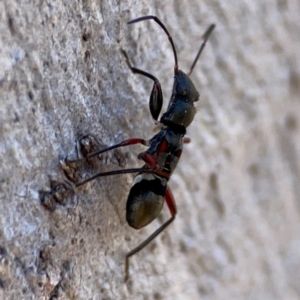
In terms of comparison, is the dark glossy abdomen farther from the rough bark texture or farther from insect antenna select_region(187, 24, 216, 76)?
insect antenna select_region(187, 24, 216, 76)

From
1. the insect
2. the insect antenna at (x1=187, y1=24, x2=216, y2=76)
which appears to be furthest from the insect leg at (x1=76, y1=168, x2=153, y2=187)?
the insect antenna at (x1=187, y1=24, x2=216, y2=76)

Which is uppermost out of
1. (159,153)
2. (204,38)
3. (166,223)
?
(204,38)

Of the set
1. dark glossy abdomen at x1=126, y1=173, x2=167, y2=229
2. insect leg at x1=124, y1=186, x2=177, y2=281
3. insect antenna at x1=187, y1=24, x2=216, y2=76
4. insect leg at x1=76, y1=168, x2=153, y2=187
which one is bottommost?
insect leg at x1=124, y1=186, x2=177, y2=281

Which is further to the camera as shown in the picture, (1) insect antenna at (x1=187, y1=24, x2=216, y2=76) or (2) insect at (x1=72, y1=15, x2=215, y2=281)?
(1) insect antenna at (x1=187, y1=24, x2=216, y2=76)

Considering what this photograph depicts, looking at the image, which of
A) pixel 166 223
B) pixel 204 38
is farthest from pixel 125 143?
pixel 204 38

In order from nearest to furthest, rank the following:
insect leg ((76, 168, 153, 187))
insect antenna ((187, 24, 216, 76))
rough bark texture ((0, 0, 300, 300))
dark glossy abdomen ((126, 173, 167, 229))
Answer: rough bark texture ((0, 0, 300, 300)) → insect leg ((76, 168, 153, 187)) → dark glossy abdomen ((126, 173, 167, 229)) → insect antenna ((187, 24, 216, 76))

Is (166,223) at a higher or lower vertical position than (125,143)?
lower

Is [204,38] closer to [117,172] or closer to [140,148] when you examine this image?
[140,148]
